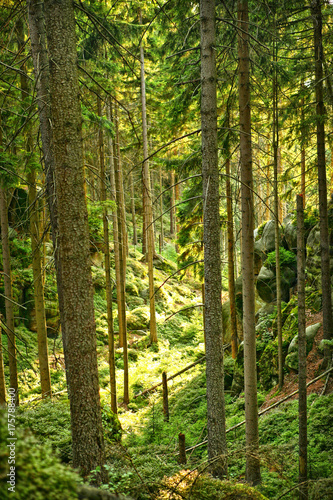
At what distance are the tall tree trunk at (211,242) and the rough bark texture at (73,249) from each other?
1.93 m

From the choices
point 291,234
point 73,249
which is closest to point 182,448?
point 73,249

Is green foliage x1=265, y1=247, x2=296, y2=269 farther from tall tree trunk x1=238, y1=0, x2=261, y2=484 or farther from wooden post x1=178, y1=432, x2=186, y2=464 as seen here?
wooden post x1=178, y1=432, x2=186, y2=464

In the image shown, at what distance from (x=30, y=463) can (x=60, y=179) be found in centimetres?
297

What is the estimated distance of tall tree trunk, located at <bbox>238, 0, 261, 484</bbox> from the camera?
572cm

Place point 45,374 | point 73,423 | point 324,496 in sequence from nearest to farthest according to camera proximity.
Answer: point 73,423
point 324,496
point 45,374

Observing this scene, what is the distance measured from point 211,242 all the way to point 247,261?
126 centimetres

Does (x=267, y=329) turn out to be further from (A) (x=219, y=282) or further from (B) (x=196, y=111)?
(B) (x=196, y=111)

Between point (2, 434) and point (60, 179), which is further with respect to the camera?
point (60, 179)

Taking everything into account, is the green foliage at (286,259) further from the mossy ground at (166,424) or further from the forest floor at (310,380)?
the forest floor at (310,380)

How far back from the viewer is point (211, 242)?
16.5 feet

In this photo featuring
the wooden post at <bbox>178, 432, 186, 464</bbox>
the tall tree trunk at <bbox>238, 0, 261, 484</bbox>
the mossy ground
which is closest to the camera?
the mossy ground

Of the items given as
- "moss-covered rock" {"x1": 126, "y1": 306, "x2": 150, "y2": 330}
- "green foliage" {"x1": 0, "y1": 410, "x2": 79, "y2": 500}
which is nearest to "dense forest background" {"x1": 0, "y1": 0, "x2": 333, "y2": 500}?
"green foliage" {"x1": 0, "y1": 410, "x2": 79, "y2": 500}

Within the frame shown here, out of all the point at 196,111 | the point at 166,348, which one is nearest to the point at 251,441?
the point at 196,111

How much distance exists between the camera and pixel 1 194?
308 inches
